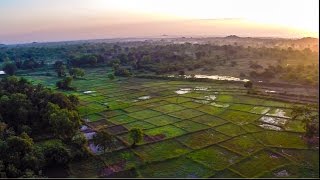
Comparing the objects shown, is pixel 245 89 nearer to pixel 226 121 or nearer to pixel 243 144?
pixel 226 121

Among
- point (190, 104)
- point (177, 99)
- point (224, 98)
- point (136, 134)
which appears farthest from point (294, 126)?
point (177, 99)

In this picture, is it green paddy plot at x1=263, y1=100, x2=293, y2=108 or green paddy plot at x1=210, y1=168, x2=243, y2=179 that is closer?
green paddy plot at x1=210, y1=168, x2=243, y2=179

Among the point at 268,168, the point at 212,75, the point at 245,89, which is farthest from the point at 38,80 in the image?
the point at 268,168

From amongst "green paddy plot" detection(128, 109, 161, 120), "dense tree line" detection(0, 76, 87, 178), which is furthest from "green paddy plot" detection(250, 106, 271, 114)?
"dense tree line" detection(0, 76, 87, 178)

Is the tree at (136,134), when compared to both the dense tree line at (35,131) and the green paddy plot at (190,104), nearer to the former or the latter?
the dense tree line at (35,131)

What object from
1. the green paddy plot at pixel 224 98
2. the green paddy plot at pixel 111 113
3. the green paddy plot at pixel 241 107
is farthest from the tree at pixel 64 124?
the green paddy plot at pixel 224 98

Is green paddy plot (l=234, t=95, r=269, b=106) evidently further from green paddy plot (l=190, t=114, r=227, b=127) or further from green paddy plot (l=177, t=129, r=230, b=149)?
green paddy plot (l=177, t=129, r=230, b=149)
